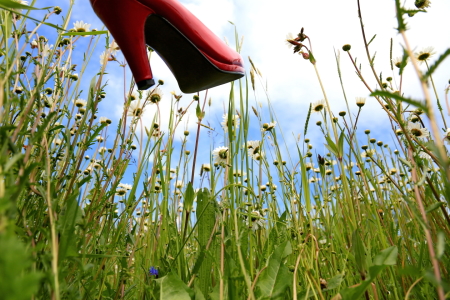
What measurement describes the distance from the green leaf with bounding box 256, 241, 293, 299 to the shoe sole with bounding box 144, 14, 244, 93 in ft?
1.88

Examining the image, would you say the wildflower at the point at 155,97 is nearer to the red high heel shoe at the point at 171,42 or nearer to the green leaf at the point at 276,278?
the red high heel shoe at the point at 171,42

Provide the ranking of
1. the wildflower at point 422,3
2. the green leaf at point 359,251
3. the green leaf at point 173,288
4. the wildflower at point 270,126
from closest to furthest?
1. the green leaf at point 359,251
2. the green leaf at point 173,288
3. the wildflower at point 422,3
4. the wildflower at point 270,126

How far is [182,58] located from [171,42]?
0.06 metres

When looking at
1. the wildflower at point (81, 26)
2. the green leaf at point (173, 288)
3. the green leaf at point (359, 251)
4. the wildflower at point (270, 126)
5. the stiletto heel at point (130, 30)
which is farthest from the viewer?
the wildflower at point (81, 26)

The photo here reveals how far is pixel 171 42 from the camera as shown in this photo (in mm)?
1056

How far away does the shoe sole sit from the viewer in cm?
103

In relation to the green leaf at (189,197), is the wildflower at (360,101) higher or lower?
higher

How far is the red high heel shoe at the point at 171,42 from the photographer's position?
3.13 feet

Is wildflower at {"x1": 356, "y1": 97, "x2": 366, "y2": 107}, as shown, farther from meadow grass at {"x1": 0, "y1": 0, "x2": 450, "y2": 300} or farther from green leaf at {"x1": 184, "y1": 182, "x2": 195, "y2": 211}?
green leaf at {"x1": 184, "y1": 182, "x2": 195, "y2": 211}

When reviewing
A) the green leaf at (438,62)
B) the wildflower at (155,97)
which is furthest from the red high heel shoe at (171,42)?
the green leaf at (438,62)

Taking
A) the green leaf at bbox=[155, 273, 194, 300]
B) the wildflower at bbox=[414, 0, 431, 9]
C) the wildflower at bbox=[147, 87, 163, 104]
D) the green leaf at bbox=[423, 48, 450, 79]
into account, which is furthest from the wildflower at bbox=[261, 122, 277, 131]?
the green leaf at bbox=[423, 48, 450, 79]

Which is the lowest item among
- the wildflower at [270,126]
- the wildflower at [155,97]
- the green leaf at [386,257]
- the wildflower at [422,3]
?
the green leaf at [386,257]

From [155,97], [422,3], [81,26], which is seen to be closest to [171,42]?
[155,97]

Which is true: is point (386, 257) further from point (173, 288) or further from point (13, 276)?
point (13, 276)
